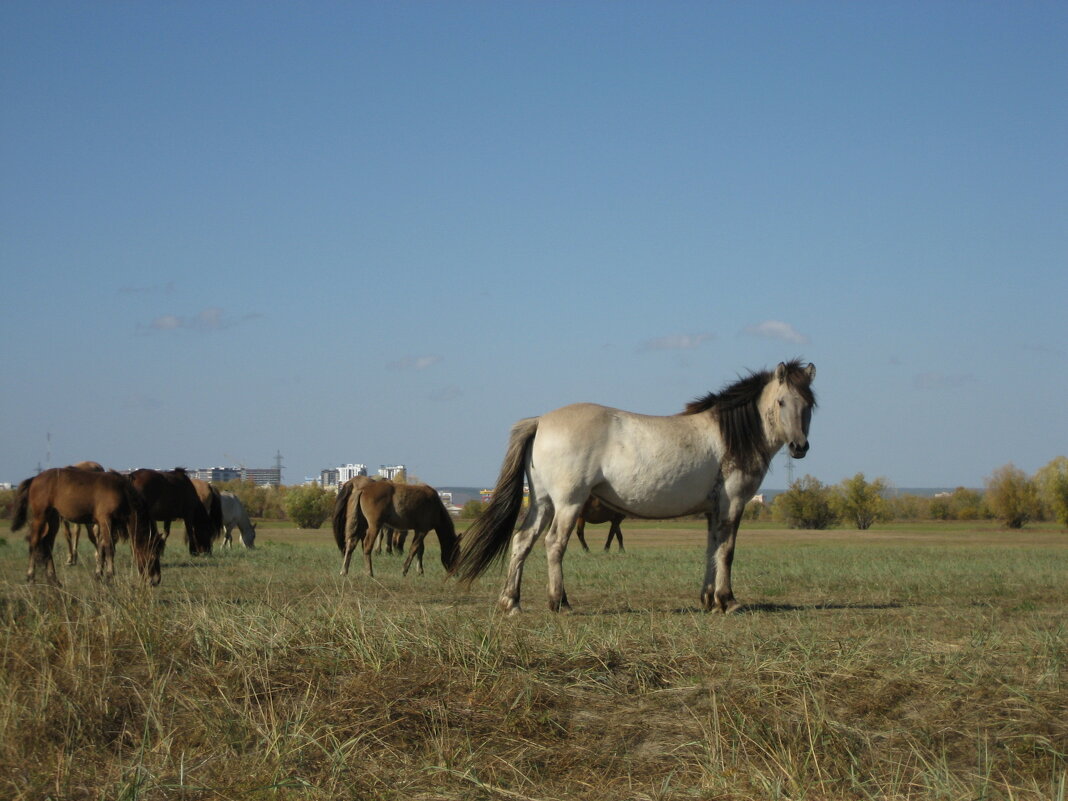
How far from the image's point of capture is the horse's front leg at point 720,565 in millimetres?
10586

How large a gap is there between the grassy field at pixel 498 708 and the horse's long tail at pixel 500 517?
2461 mm

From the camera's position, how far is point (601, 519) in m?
25.0

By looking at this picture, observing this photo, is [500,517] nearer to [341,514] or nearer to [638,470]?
[638,470]

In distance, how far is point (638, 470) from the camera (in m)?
10.4

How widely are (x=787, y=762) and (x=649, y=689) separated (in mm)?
1245

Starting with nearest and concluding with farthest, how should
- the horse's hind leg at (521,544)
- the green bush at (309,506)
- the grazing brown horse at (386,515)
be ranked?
1. the horse's hind leg at (521,544)
2. the grazing brown horse at (386,515)
3. the green bush at (309,506)

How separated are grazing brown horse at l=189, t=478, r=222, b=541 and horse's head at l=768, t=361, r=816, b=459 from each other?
34.2 ft

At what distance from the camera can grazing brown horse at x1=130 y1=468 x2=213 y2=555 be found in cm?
1592

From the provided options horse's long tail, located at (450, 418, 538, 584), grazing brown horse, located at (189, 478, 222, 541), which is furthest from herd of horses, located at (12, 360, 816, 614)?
grazing brown horse, located at (189, 478, 222, 541)

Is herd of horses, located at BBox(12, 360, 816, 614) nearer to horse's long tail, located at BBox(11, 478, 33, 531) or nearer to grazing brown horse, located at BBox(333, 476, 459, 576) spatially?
horse's long tail, located at BBox(11, 478, 33, 531)

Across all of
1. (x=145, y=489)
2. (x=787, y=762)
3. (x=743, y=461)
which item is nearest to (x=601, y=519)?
(x=145, y=489)

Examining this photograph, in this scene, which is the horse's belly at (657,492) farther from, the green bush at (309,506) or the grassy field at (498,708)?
the green bush at (309,506)

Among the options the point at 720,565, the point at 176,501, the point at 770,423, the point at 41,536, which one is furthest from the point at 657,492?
the point at 176,501

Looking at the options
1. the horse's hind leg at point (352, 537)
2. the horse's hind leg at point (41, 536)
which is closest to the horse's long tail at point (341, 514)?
the horse's hind leg at point (352, 537)
